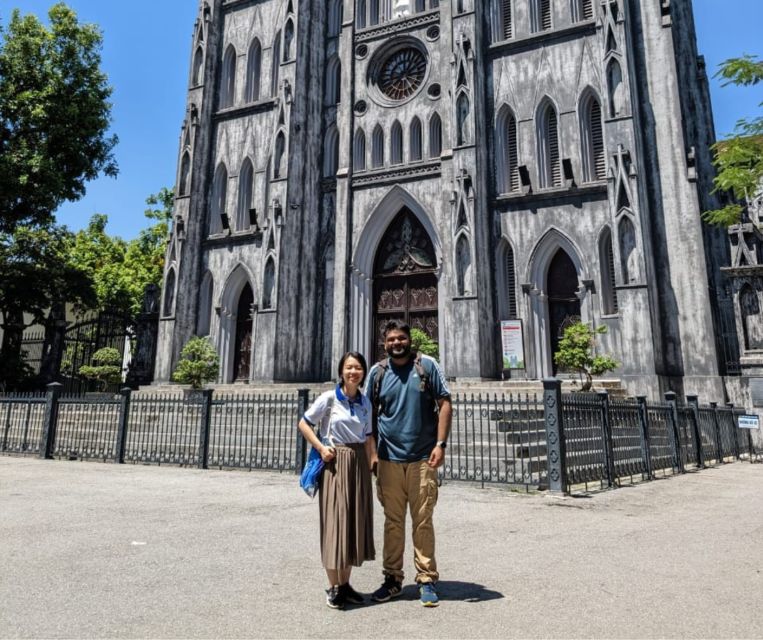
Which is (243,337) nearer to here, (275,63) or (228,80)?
(228,80)

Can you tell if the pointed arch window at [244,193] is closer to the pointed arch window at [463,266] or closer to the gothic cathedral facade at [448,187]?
the gothic cathedral facade at [448,187]

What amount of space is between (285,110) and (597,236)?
41.1 ft

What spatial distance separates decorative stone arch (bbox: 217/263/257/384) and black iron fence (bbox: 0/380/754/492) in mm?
8350

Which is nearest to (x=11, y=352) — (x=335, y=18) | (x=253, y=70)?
(x=253, y=70)

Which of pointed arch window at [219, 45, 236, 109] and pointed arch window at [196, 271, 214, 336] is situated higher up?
pointed arch window at [219, 45, 236, 109]

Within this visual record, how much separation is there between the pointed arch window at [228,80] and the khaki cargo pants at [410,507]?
2428cm

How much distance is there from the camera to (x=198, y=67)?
24.8 meters

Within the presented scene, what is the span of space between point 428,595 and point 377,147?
20.1m

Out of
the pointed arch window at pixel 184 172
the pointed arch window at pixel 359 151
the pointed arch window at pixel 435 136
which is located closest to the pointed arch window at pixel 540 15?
the pointed arch window at pixel 435 136

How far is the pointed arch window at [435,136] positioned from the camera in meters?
Result: 20.8

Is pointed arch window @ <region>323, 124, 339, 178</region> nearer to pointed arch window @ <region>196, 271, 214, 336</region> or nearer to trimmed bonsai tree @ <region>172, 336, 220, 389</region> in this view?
pointed arch window @ <region>196, 271, 214, 336</region>

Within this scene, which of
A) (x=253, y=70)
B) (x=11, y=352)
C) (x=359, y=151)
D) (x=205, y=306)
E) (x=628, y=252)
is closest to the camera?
(x=628, y=252)

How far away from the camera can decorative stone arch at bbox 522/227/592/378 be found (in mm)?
18219

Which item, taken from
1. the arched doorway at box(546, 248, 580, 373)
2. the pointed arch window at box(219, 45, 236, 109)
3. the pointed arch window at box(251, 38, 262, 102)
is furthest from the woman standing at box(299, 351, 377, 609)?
the pointed arch window at box(219, 45, 236, 109)
